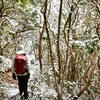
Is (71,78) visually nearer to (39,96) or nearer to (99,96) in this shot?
(99,96)

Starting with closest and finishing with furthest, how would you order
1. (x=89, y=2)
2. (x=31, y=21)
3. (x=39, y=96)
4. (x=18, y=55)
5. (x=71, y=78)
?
(x=89, y=2), (x=39, y=96), (x=18, y=55), (x=31, y=21), (x=71, y=78)

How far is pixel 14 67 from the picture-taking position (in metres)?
4.41

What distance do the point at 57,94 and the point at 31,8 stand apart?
2.71 meters

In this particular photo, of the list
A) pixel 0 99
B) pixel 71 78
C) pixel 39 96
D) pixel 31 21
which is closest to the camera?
pixel 39 96

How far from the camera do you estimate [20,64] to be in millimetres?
4258

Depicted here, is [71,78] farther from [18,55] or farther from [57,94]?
[18,55]

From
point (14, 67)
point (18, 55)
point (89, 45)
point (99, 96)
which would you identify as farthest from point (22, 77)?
point (99, 96)

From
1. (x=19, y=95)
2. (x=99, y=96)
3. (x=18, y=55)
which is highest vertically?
(x=18, y=55)

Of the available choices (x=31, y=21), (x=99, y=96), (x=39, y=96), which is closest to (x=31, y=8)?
(x=31, y=21)

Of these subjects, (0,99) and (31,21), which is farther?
(31,21)

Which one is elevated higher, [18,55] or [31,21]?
[31,21]

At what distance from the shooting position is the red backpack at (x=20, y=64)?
4219 millimetres

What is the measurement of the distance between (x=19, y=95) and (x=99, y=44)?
3511 mm

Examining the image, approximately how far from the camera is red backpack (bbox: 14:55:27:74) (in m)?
4.22
